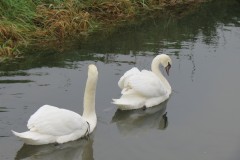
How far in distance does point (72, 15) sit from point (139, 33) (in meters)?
1.84

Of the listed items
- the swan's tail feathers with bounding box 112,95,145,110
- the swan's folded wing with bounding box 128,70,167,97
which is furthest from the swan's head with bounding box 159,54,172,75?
the swan's tail feathers with bounding box 112,95,145,110

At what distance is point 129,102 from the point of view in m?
8.41

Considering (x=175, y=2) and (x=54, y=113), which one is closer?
(x=54, y=113)

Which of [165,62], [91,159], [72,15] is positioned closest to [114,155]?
[91,159]

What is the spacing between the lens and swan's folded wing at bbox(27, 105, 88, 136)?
677 cm

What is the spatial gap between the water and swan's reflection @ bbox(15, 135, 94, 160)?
13 mm

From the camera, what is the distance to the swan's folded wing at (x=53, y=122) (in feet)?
22.2

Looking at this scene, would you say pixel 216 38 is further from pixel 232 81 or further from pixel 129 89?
pixel 129 89

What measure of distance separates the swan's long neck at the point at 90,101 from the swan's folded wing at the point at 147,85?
1.13 meters

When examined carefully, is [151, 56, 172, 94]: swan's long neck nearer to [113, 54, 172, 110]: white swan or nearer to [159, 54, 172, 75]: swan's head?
[159, 54, 172, 75]: swan's head

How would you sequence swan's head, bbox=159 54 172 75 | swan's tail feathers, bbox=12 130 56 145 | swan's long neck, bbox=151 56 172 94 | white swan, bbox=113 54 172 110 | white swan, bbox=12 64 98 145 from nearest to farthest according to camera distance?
swan's tail feathers, bbox=12 130 56 145
white swan, bbox=12 64 98 145
white swan, bbox=113 54 172 110
swan's long neck, bbox=151 56 172 94
swan's head, bbox=159 54 172 75

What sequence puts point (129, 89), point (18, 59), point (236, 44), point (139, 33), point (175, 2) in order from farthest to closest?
point (175, 2) → point (139, 33) → point (236, 44) → point (18, 59) → point (129, 89)

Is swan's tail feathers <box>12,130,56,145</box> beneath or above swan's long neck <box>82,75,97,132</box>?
beneath

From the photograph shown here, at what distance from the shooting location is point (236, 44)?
Result: 12.6 m
